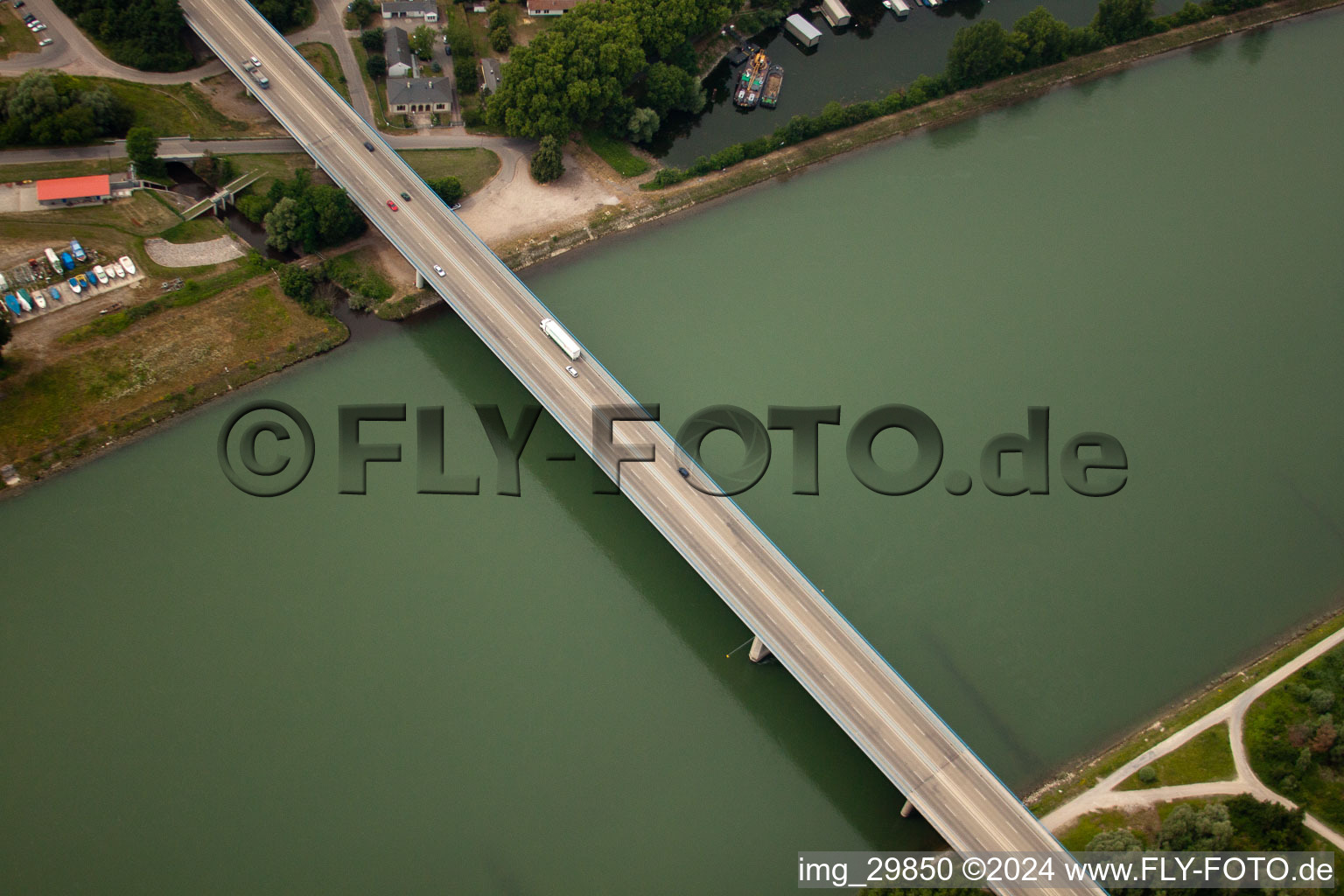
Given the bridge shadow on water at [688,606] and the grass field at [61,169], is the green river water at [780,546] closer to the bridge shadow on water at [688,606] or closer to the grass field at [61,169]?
the bridge shadow on water at [688,606]

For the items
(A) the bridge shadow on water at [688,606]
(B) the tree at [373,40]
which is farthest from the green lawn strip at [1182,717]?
(B) the tree at [373,40]

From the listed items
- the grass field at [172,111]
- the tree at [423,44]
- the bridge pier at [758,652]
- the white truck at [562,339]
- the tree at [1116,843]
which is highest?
the tree at [423,44]

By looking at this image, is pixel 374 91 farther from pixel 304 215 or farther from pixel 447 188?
pixel 304 215

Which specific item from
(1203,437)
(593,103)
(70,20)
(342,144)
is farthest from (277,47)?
(1203,437)

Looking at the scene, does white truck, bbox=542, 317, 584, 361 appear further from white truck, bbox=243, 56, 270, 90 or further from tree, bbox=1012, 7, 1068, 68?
tree, bbox=1012, 7, 1068, 68

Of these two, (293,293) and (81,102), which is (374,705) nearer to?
(293,293)

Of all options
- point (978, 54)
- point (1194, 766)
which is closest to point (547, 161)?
point (978, 54)
